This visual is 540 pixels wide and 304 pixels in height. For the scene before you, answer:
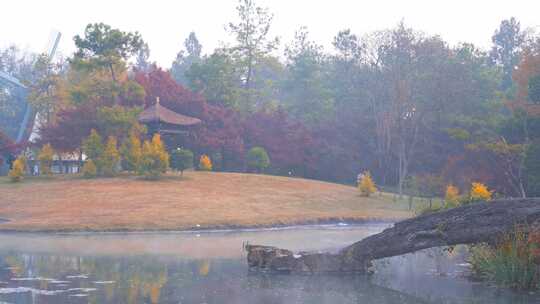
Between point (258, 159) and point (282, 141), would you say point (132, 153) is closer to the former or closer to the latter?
point (258, 159)

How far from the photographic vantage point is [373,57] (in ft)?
227

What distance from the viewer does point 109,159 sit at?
48219mm

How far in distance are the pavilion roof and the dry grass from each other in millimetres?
6342

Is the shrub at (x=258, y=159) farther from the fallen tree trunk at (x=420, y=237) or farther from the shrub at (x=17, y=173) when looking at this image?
the fallen tree trunk at (x=420, y=237)

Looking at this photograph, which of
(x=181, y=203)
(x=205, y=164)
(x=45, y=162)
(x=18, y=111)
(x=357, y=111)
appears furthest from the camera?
(x=18, y=111)

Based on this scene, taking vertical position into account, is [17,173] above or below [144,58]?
below

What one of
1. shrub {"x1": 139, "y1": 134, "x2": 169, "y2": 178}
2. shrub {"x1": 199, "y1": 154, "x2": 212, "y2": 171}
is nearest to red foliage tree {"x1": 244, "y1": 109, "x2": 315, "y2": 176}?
shrub {"x1": 199, "y1": 154, "x2": 212, "y2": 171}

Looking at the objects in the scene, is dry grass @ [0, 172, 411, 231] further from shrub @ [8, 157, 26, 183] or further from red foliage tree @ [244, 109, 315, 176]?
red foliage tree @ [244, 109, 315, 176]

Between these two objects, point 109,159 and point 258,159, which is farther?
point 258,159

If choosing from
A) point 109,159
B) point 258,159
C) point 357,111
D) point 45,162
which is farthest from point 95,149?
point 357,111

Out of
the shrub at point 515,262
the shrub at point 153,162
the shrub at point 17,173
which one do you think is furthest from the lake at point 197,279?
the shrub at point 17,173

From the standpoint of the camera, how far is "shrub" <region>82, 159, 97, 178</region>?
4788 cm

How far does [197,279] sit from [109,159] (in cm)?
3327

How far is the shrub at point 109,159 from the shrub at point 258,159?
38.4ft
